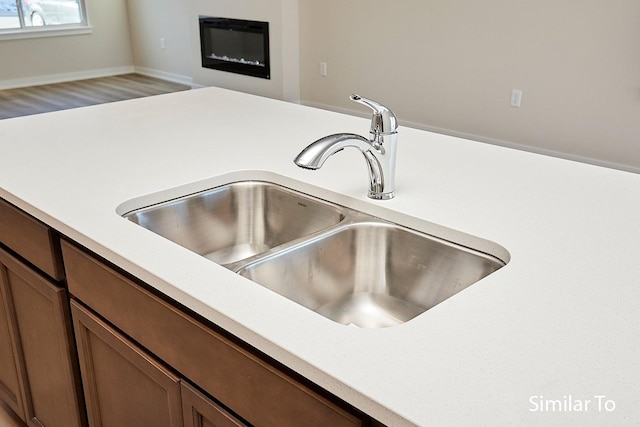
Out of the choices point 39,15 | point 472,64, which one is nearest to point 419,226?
point 472,64

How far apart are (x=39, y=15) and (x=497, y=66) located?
5868 mm

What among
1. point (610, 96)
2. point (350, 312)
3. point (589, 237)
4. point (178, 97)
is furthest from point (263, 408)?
point (610, 96)

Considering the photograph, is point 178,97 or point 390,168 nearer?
point 390,168

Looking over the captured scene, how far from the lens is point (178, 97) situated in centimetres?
241

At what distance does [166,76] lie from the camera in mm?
8227

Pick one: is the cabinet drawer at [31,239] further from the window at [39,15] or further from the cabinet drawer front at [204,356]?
the window at [39,15]

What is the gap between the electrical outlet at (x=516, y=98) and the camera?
4.83 m

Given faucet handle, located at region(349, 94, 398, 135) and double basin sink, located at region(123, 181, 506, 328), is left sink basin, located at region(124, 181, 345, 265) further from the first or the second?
faucet handle, located at region(349, 94, 398, 135)

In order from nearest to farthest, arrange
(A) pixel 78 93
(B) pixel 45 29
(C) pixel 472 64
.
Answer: (C) pixel 472 64, (A) pixel 78 93, (B) pixel 45 29

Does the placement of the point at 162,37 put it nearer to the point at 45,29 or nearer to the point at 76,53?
the point at 76,53

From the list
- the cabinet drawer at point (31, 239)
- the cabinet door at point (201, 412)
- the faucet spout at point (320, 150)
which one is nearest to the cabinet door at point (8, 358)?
the cabinet drawer at point (31, 239)

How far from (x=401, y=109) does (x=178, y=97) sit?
3536mm

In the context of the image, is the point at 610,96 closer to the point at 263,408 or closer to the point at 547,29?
the point at 547,29

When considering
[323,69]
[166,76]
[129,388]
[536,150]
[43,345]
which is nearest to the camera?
[129,388]
